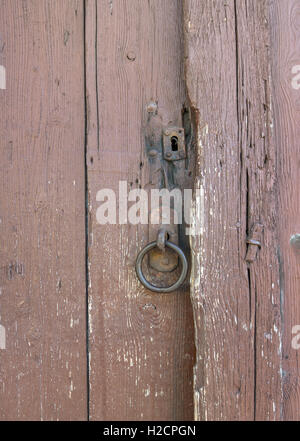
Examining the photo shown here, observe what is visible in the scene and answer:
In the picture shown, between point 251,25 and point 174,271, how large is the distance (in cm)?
54

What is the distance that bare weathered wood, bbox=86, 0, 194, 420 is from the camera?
31.4 inches

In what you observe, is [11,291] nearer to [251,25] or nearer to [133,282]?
[133,282]

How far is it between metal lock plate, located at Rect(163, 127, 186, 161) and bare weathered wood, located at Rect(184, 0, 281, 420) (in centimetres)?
5

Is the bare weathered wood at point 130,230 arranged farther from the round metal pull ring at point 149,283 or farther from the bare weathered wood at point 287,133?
the bare weathered wood at point 287,133

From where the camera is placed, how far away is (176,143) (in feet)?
2.63

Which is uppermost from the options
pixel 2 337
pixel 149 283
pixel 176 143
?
pixel 176 143

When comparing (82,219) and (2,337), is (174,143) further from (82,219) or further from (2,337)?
(2,337)

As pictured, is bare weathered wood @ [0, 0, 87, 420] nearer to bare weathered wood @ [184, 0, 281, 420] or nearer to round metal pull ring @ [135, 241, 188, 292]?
round metal pull ring @ [135, 241, 188, 292]

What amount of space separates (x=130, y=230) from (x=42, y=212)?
20 centimetres

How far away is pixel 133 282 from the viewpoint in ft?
2.64

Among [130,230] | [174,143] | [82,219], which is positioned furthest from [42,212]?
[174,143]

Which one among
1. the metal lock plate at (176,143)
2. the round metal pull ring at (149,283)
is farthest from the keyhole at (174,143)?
the round metal pull ring at (149,283)

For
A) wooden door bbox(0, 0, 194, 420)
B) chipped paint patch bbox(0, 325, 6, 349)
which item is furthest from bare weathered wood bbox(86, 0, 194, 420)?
chipped paint patch bbox(0, 325, 6, 349)

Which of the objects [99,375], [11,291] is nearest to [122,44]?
[11,291]
